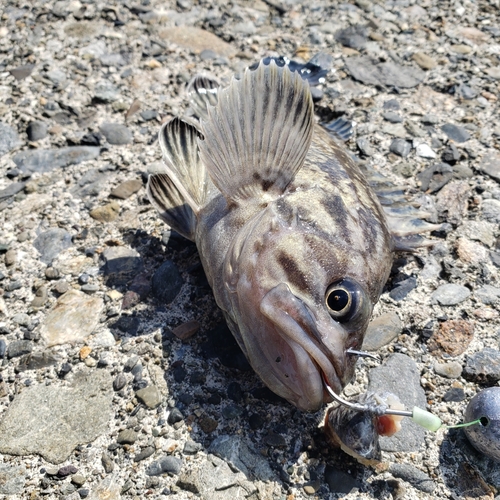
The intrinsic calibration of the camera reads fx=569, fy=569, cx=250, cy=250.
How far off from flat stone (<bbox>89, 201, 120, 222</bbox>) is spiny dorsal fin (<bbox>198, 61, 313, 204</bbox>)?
3.86 feet

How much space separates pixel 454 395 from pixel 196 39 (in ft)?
13.5

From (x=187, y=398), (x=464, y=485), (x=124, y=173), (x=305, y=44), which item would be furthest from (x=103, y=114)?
(x=464, y=485)

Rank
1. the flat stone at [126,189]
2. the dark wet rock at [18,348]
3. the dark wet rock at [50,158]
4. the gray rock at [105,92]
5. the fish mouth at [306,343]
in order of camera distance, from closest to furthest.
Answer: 1. the fish mouth at [306,343]
2. the dark wet rock at [18,348]
3. the flat stone at [126,189]
4. the dark wet rock at [50,158]
5. the gray rock at [105,92]

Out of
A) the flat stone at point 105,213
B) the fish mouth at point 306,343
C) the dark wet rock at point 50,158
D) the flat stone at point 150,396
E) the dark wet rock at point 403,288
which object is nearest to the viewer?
the fish mouth at point 306,343

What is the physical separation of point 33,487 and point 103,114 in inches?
122

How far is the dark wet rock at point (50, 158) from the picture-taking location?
4383 mm

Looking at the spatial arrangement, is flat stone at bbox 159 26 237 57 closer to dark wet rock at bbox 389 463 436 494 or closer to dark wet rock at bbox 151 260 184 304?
dark wet rock at bbox 151 260 184 304

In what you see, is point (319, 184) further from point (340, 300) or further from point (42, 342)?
point (42, 342)

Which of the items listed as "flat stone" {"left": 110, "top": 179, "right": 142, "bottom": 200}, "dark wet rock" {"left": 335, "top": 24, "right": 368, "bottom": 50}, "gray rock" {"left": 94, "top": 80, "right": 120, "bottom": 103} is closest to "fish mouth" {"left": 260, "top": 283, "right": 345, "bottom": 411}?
"flat stone" {"left": 110, "top": 179, "right": 142, "bottom": 200}

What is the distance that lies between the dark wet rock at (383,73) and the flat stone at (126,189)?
2373mm

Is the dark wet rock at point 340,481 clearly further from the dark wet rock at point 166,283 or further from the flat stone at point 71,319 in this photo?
the flat stone at point 71,319

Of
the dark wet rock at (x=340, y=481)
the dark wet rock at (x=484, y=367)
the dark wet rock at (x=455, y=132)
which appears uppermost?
the dark wet rock at (x=455, y=132)

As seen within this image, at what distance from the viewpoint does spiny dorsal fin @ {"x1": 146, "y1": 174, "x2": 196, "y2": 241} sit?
12.1 ft

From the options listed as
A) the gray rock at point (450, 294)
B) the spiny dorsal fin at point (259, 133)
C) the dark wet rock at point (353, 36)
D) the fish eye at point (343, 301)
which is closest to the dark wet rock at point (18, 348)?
the spiny dorsal fin at point (259, 133)
